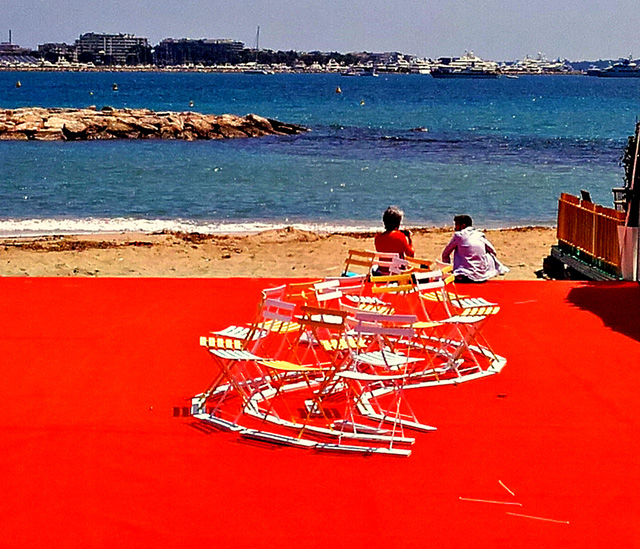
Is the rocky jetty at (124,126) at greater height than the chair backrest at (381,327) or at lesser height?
lesser

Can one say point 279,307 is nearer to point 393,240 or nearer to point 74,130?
point 393,240

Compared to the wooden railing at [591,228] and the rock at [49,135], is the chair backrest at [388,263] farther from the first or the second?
the rock at [49,135]

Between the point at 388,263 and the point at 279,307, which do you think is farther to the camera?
the point at 388,263

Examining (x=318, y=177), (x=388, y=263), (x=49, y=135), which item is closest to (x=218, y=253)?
(x=388, y=263)

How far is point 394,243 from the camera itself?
11.5m

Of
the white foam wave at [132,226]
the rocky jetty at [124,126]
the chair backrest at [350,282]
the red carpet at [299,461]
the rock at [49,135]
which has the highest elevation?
the chair backrest at [350,282]

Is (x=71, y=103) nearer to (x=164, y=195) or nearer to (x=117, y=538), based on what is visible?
(x=164, y=195)

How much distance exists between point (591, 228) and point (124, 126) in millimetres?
40476

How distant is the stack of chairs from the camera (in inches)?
277

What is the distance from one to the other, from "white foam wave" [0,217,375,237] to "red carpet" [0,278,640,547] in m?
13.4

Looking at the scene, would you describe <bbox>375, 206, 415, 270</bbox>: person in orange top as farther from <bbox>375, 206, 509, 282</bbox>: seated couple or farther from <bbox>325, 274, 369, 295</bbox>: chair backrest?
<bbox>325, 274, 369, 295</bbox>: chair backrest

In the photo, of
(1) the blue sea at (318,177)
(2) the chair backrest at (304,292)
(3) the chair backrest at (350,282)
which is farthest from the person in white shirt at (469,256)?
(1) the blue sea at (318,177)

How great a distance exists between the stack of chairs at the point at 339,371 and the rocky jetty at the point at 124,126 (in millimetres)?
43190

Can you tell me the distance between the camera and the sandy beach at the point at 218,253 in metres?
16.3
